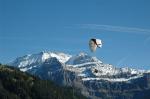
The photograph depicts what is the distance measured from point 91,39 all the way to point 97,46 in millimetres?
2689

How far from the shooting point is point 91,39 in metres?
105

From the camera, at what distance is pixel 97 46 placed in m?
103
